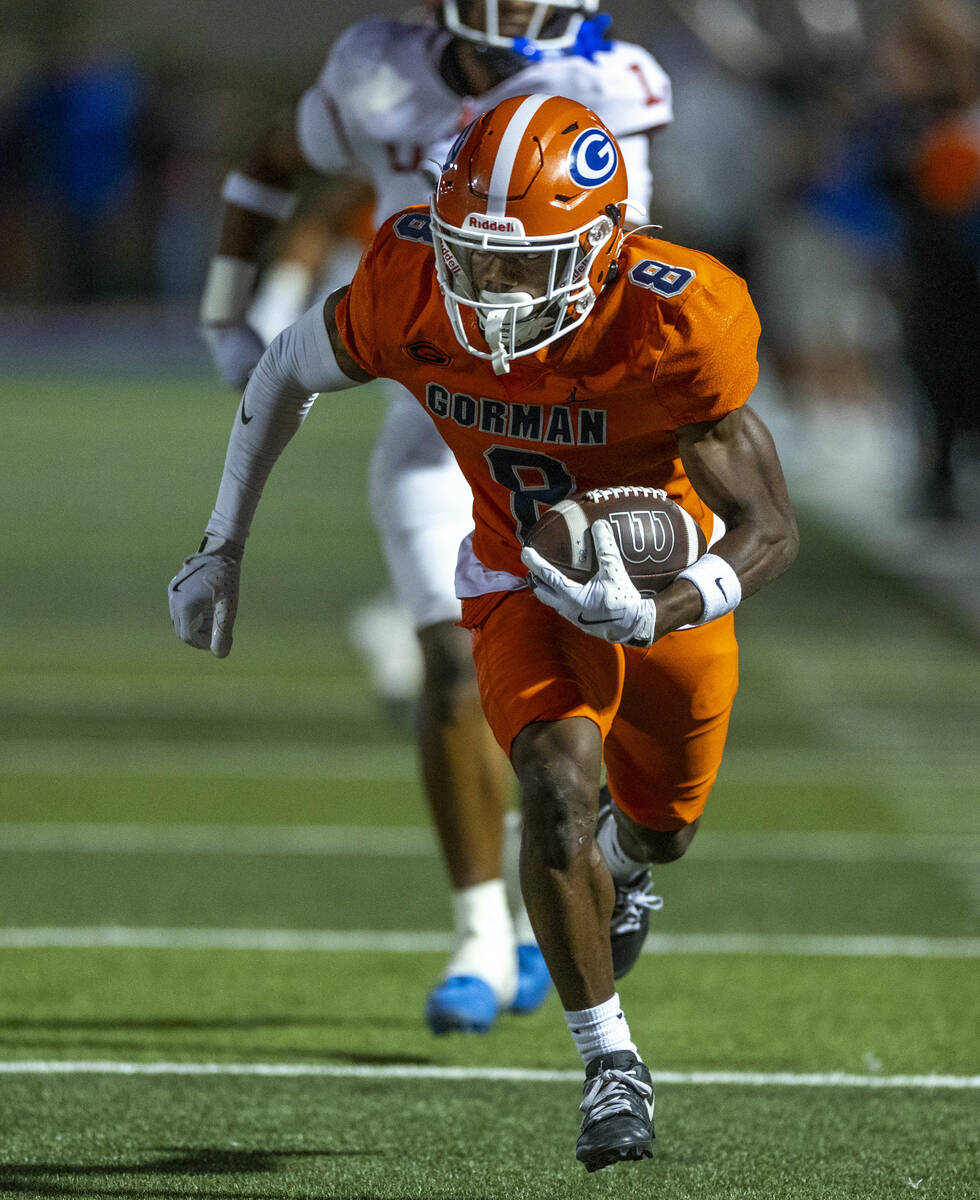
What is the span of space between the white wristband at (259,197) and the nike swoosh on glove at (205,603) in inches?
62.4

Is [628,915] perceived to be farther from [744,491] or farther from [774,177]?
[774,177]

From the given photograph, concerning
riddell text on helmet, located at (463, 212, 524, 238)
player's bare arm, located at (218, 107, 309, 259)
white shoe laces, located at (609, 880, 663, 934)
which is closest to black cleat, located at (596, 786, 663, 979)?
white shoe laces, located at (609, 880, 663, 934)

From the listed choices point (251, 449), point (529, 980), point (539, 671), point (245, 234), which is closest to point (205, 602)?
point (251, 449)

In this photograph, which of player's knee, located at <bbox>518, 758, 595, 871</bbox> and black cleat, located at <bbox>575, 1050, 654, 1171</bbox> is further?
player's knee, located at <bbox>518, 758, 595, 871</bbox>

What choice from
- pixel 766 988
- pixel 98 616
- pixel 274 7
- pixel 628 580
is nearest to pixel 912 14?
pixel 98 616

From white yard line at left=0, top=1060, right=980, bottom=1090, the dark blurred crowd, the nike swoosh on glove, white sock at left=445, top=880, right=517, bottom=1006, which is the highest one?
the nike swoosh on glove

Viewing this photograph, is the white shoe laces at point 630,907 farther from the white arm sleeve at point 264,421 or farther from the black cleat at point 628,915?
the white arm sleeve at point 264,421

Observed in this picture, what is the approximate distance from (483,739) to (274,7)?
2602 cm

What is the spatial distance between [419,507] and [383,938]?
3.95 feet

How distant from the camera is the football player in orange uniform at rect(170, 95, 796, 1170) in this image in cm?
318

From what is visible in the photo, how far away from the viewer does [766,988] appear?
183 inches

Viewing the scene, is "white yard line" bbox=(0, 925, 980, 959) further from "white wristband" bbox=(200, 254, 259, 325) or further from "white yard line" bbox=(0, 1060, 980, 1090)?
"white wristband" bbox=(200, 254, 259, 325)

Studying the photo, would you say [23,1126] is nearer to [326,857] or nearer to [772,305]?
[326,857]

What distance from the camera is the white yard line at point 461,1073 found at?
3.95 meters
